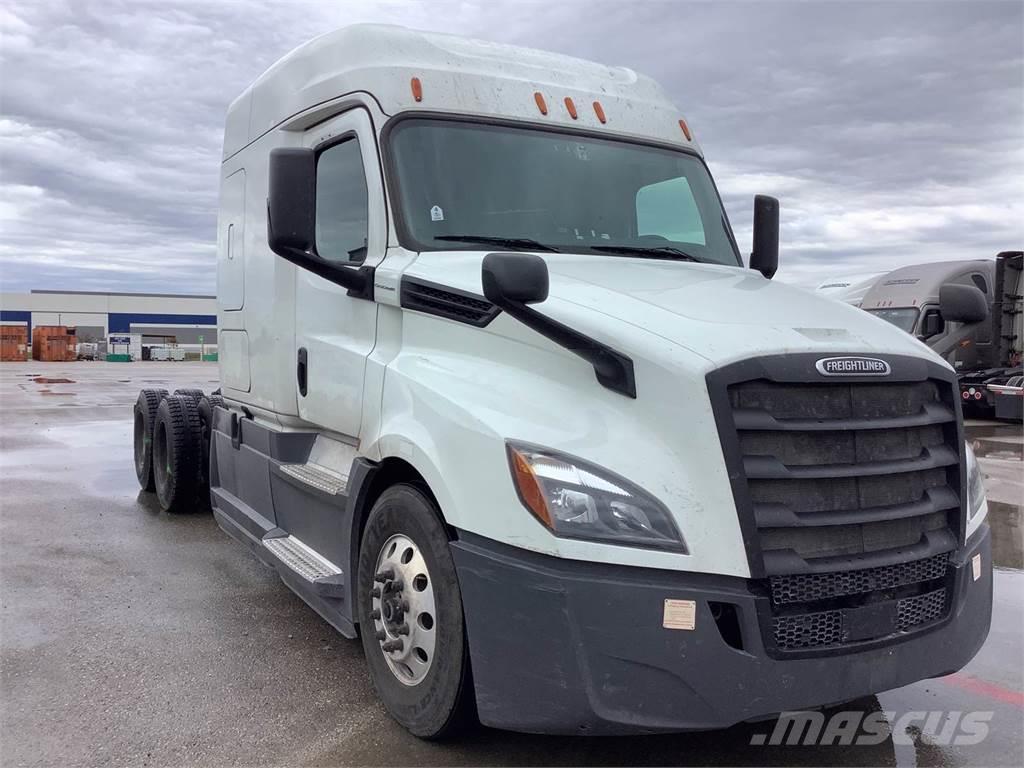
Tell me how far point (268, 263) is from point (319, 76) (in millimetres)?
1163


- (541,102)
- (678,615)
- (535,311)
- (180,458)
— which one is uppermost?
(541,102)

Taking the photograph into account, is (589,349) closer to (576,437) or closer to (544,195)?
(576,437)

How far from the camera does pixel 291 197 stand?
159 inches

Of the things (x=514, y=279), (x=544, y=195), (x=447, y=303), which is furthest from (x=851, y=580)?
(x=544, y=195)

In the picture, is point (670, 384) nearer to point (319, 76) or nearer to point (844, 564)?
point (844, 564)

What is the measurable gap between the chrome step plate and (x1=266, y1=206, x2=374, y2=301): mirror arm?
1.32m

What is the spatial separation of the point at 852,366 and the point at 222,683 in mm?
3112

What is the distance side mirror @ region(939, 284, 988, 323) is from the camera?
4422 mm

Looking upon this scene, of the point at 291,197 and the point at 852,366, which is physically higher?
the point at 291,197

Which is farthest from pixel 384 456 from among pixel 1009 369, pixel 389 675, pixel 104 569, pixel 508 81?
pixel 1009 369

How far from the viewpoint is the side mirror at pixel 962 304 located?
4.42m

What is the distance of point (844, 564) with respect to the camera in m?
3.09

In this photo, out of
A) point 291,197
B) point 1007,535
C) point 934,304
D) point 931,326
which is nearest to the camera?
point 291,197

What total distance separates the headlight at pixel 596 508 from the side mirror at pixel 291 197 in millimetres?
1750
